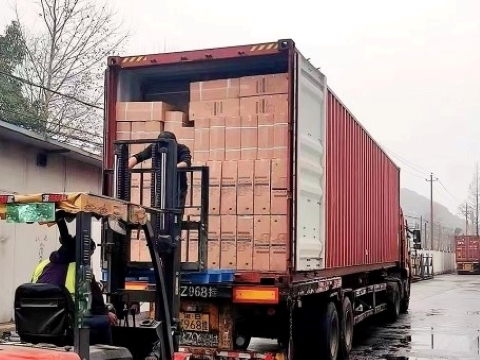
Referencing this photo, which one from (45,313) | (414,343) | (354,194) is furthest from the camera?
(414,343)

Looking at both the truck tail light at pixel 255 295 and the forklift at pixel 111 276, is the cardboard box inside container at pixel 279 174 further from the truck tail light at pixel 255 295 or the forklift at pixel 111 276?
the forklift at pixel 111 276

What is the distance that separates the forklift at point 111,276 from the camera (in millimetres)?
3781

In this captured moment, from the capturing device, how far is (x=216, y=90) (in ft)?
25.4

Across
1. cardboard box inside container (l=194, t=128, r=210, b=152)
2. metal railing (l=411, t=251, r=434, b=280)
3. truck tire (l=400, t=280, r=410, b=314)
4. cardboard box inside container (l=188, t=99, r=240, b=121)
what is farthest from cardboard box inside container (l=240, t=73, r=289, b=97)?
metal railing (l=411, t=251, r=434, b=280)

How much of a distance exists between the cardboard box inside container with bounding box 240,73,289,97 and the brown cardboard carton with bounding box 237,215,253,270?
142 centimetres

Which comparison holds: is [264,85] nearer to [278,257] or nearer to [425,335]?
[278,257]

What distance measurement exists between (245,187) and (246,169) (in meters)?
0.20

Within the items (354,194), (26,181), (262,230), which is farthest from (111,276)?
(26,181)

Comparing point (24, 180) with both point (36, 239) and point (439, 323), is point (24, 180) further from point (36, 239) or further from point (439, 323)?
point (439, 323)

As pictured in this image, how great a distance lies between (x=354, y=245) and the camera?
10.2 m

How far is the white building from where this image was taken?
11.7m

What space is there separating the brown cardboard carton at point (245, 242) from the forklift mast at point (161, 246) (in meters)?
1.44

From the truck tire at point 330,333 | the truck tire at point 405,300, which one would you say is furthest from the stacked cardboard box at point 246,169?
the truck tire at point 405,300

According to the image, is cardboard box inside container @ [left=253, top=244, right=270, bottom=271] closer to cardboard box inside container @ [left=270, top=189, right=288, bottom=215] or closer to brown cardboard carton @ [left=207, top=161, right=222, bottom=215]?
cardboard box inside container @ [left=270, top=189, right=288, bottom=215]
